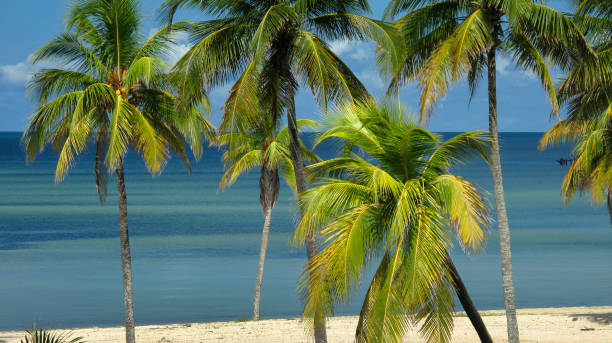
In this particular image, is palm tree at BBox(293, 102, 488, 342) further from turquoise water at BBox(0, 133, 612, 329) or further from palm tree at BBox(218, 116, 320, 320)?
palm tree at BBox(218, 116, 320, 320)

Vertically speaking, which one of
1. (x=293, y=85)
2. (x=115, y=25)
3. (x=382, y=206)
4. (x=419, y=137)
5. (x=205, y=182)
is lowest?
(x=382, y=206)

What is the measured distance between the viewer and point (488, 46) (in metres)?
15.7

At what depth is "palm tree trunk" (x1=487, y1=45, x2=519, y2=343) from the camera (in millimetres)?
15641

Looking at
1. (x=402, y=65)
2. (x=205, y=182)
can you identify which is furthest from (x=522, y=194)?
(x=402, y=65)

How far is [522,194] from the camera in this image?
91.5m

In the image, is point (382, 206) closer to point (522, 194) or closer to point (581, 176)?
point (581, 176)

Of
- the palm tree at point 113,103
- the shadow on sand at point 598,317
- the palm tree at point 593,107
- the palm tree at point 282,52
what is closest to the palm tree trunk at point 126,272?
the palm tree at point 113,103

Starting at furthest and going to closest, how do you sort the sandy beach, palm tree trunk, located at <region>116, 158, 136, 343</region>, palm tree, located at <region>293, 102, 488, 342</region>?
the sandy beach, palm tree trunk, located at <region>116, 158, 136, 343</region>, palm tree, located at <region>293, 102, 488, 342</region>

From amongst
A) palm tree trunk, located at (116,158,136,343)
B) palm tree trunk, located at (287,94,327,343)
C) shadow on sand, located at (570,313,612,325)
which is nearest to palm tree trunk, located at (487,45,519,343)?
palm tree trunk, located at (287,94,327,343)

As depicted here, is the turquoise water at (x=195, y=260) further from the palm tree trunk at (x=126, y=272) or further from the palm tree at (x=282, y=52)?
the palm tree trunk at (x=126, y=272)

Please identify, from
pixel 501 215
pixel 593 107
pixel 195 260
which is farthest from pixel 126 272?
pixel 195 260

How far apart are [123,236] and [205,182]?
104781 mm

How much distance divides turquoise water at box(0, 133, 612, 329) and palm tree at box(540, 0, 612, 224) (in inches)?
359

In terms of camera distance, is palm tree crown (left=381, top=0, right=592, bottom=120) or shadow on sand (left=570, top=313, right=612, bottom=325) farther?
shadow on sand (left=570, top=313, right=612, bottom=325)
